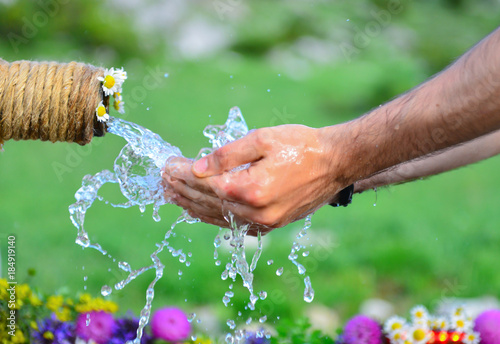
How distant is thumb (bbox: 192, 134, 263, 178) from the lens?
160cm

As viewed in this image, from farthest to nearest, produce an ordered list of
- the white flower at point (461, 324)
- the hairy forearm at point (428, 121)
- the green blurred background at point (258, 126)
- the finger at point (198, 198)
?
the green blurred background at point (258, 126), the white flower at point (461, 324), the finger at point (198, 198), the hairy forearm at point (428, 121)

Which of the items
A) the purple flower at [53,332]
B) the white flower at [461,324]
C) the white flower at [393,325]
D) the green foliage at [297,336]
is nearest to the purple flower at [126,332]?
the purple flower at [53,332]

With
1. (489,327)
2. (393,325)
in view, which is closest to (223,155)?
(393,325)

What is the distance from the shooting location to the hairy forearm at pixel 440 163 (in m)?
1.97

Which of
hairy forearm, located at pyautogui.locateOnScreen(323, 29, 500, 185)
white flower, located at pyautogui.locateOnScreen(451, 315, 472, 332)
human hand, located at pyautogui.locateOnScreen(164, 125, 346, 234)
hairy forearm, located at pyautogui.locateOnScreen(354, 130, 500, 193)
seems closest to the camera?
hairy forearm, located at pyautogui.locateOnScreen(323, 29, 500, 185)

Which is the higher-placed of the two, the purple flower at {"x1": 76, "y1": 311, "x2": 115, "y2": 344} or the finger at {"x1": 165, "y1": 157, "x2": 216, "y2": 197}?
the finger at {"x1": 165, "y1": 157, "x2": 216, "y2": 197}

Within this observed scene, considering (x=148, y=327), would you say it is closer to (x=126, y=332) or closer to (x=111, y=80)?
(x=126, y=332)

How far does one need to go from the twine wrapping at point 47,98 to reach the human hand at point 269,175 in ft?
1.11

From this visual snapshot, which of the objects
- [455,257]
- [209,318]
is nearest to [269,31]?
[455,257]

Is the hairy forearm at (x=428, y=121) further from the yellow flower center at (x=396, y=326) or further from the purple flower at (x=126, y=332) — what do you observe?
the purple flower at (x=126, y=332)

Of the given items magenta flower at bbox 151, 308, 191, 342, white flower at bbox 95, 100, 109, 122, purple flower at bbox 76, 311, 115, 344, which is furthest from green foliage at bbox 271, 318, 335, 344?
white flower at bbox 95, 100, 109, 122

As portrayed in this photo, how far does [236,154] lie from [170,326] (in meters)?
0.74

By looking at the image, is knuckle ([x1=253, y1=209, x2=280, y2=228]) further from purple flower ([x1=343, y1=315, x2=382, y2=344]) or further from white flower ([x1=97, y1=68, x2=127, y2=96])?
purple flower ([x1=343, y1=315, x2=382, y2=344])

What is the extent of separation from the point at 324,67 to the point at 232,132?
20.8 ft
